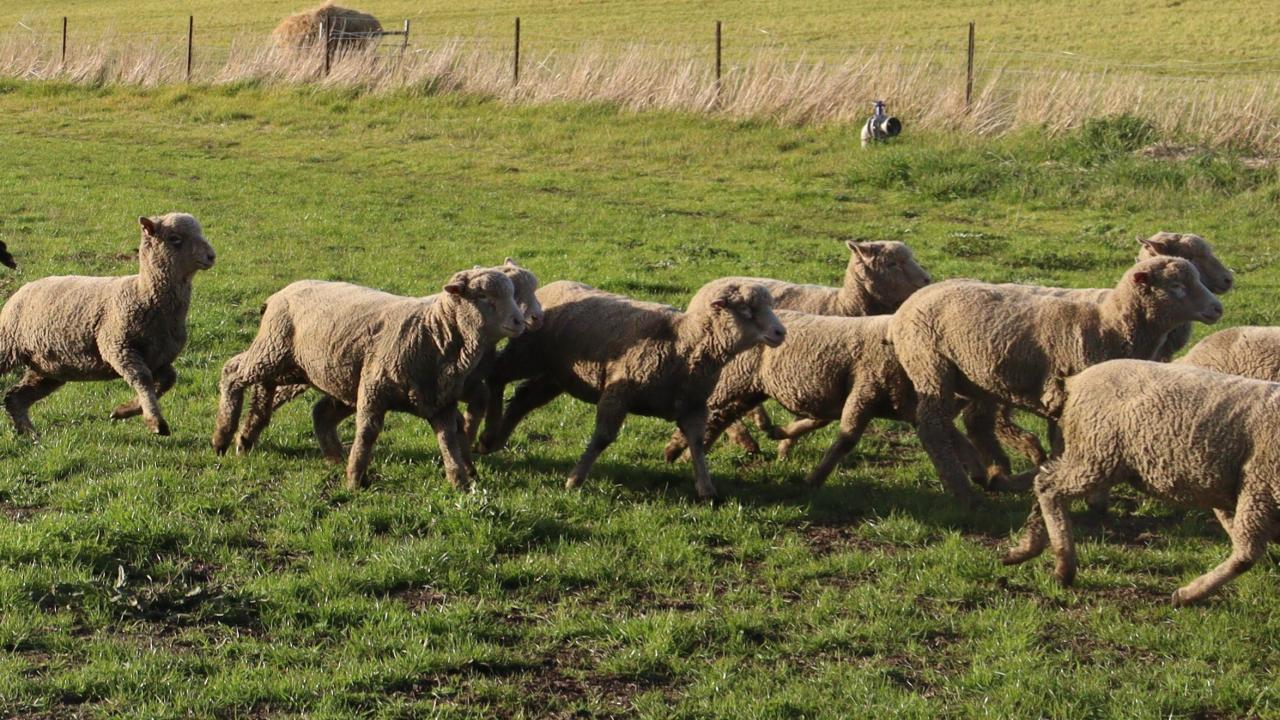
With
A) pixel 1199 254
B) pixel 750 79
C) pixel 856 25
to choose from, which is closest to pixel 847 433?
pixel 1199 254

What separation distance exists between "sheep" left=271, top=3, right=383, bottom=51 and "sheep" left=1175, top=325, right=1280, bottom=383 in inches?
1057

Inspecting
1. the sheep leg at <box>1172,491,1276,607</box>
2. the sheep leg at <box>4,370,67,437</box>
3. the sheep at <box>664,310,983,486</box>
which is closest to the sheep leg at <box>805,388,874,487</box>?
the sheep at <box>664,310,983,486</box>

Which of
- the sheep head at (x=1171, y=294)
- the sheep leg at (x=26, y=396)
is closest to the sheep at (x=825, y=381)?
the sheep head at (x=1171, y=294)

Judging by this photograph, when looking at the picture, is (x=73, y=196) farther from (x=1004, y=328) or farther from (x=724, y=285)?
(x=1004, y=328)

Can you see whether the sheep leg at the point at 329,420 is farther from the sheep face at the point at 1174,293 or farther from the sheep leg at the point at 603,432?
the sheep face at the point at 1174,293

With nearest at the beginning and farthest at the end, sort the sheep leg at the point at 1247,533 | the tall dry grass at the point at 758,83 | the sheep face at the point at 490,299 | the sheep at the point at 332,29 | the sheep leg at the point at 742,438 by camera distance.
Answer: the sheep leg at the point at 1247,533 → the sheep face at the point at 490,299 → the sheep leg at the point at 742,438 → the tall dry grass at the point at 758,83 → the sheep at the point at 332,29

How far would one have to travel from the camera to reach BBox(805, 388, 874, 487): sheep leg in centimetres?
902

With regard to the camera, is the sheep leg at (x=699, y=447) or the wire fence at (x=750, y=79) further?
the wire fence at (x=750, y=79)

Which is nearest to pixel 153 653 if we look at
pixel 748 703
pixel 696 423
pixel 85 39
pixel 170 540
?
pixel 170 540

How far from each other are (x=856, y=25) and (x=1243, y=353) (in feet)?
136

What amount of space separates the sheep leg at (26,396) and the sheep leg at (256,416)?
1469 millimetres

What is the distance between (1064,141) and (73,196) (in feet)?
49.7

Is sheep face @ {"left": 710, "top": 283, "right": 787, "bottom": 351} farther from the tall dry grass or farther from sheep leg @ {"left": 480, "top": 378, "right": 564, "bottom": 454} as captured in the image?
the tall dry grass

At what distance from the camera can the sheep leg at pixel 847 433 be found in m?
9.02
